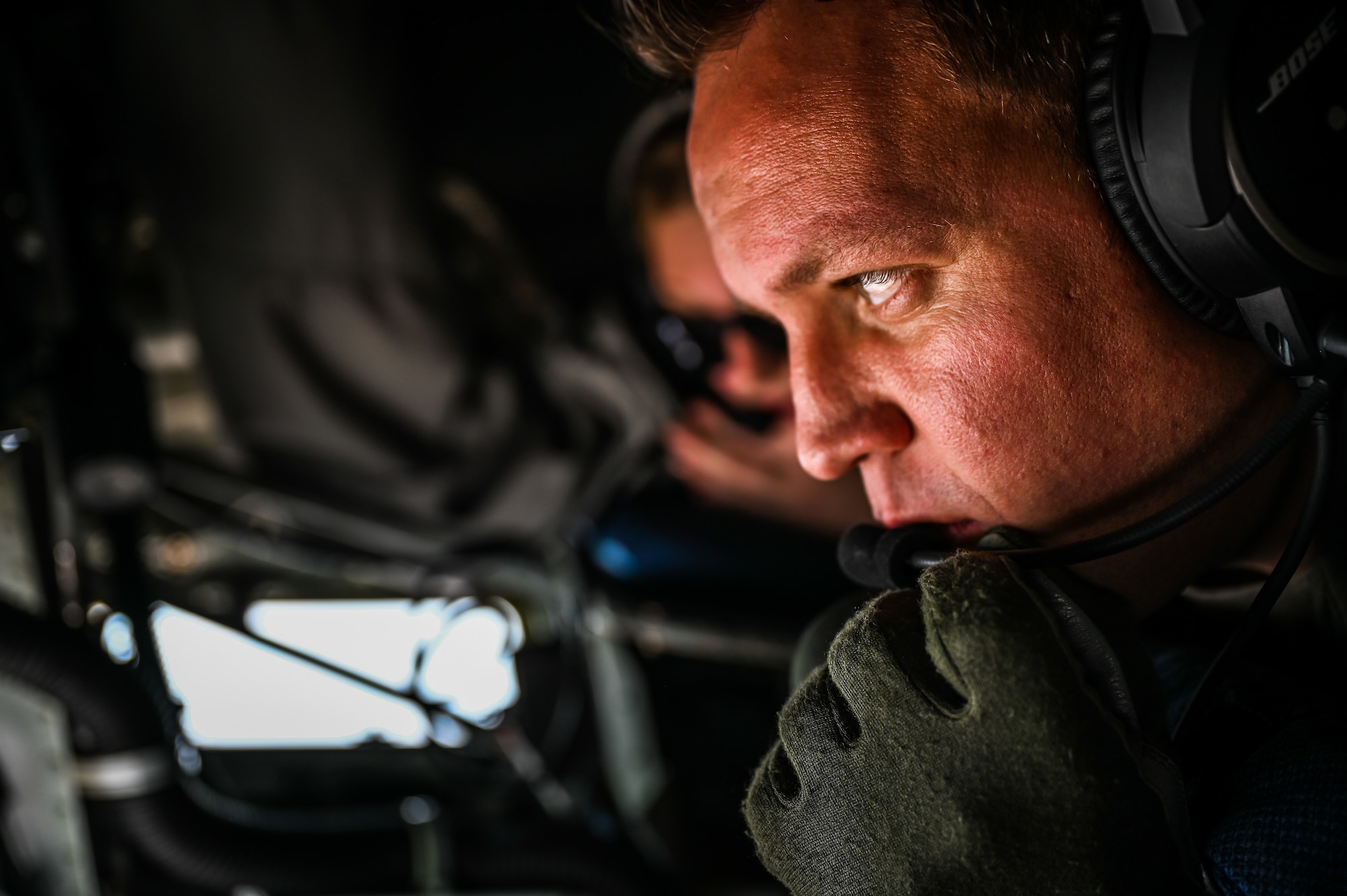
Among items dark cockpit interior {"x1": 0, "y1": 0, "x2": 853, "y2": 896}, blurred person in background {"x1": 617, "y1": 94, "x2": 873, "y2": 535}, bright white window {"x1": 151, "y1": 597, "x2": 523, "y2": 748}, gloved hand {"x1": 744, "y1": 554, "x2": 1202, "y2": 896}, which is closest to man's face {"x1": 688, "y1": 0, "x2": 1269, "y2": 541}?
→ gloved hand {"x1": 744, "y1": 554, "x2": 1202, "y2": 896}

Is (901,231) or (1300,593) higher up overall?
(901,231)

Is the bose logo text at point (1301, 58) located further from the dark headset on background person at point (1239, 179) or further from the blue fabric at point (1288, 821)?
the blue fabric at point (1288, 821)

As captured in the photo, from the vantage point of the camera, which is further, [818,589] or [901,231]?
[818,589]

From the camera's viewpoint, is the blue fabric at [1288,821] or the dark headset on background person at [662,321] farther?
the dark headset on background person at [662,321]

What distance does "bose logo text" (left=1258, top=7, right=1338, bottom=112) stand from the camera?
44 centimetres

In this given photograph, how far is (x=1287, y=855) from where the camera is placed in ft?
1.53

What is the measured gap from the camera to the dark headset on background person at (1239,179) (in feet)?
1.45

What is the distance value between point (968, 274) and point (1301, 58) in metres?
0.19

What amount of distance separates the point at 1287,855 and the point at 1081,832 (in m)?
0.15

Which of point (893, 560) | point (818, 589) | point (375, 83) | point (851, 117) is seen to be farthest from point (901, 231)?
point (375, 83)

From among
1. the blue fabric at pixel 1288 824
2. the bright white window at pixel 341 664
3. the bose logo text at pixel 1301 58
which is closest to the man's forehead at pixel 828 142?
the bose logo text at pixel 1301 58

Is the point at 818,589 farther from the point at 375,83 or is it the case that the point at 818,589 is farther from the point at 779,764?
the point at 375,83

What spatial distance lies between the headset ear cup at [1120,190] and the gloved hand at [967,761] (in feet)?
0.66

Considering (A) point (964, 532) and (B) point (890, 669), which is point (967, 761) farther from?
(A) point (964, 532)
